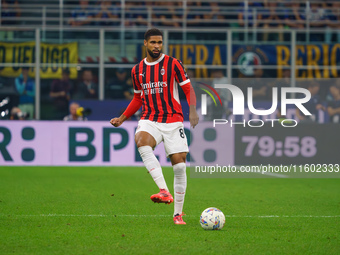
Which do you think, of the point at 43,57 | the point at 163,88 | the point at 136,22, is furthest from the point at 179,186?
the point at 136,22

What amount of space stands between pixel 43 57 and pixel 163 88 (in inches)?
478

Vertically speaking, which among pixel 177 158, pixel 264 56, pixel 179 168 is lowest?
pixel 179 168

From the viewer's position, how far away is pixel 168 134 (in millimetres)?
6898

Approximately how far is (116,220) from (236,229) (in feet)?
4.50

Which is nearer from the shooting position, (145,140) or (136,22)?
(145,140)

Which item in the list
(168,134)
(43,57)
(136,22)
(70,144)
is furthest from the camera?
(136,22)

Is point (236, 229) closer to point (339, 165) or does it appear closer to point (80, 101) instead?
point (339, 165)

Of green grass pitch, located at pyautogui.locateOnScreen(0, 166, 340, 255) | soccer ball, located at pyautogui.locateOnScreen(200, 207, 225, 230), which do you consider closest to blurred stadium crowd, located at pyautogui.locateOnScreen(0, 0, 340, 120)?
green grass pitch, located at pyautogui.locateOnScreen(0, 166, 340, 255)

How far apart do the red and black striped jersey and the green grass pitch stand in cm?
113

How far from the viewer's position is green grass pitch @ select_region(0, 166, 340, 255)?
5590 millimetres

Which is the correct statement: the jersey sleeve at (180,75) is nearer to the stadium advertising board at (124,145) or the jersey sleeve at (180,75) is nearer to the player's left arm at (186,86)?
the player's left arm at (186,86)

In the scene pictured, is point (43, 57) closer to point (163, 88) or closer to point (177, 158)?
point (163, 88)

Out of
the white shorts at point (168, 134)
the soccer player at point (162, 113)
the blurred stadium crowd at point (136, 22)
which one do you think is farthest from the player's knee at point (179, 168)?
the blurred stadium crowd at point (136, 22)

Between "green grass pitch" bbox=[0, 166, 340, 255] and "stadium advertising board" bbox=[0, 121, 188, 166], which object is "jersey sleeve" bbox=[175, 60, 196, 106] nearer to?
"green grass pitch" bbox=[0, 166, 340, 255]
